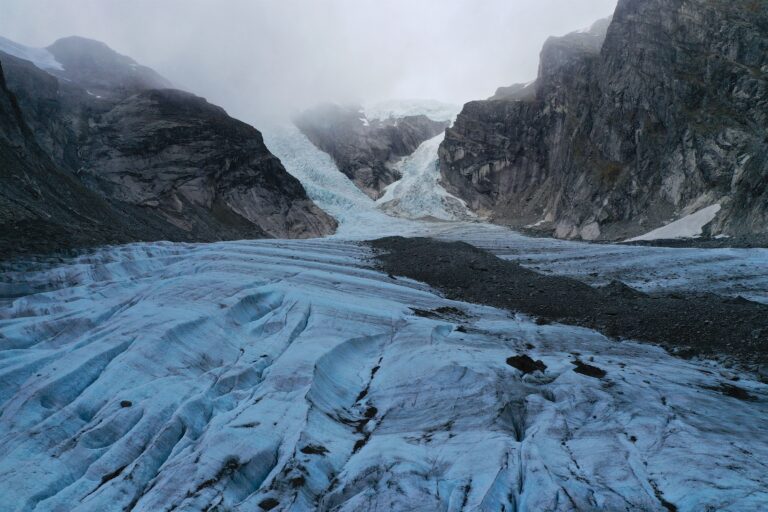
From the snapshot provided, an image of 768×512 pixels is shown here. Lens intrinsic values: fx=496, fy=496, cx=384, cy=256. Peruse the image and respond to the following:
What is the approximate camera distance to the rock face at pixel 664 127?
4006 cm

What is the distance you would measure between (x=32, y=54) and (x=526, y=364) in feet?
320

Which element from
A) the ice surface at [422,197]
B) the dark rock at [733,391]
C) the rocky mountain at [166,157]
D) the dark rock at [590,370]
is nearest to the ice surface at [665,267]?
the dark rock at [733,391]

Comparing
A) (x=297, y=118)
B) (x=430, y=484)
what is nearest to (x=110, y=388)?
(x=430, y=484)

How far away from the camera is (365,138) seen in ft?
347

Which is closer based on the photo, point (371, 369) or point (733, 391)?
point (733, 391)

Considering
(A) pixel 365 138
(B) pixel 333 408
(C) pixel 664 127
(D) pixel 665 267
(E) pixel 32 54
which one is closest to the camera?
(B) pixel 333 408

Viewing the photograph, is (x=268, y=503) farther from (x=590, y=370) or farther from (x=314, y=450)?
(x=590, y=370)

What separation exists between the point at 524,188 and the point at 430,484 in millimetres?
80376

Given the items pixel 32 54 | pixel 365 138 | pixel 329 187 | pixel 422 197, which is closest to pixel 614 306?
pixel 422 197

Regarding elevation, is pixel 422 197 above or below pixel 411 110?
below

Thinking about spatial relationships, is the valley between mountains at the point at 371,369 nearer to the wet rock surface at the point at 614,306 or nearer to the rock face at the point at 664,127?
the wet rock surface at the point at 614,306

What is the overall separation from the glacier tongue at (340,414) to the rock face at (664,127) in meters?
30.1

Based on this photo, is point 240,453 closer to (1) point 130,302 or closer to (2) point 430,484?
(2) point 430,484

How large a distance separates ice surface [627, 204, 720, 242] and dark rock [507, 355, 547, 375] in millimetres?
32536
